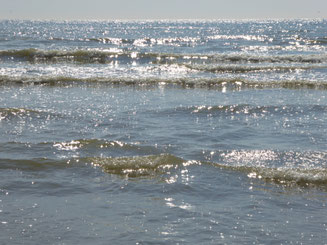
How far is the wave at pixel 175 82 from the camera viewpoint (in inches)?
731

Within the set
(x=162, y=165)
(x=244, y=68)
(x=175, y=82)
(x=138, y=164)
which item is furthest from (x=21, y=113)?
(x=244, y=68)

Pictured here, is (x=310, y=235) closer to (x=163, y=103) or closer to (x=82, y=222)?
(x=82, y=222)

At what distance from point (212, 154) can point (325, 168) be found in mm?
1923

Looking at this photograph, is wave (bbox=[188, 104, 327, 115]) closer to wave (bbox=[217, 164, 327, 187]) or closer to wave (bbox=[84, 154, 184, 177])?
wave (bbox=[84, 154, 184, 177])

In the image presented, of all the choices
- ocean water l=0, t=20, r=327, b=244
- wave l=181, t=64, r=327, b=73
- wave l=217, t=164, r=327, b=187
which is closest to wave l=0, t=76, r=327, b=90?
ocean water l=0, t=20, r=327, b=244

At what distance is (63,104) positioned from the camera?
1421 centimetres

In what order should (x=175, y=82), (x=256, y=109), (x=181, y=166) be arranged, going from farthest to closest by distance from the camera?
(x=175, y=82) < (x=256, y=109) < (x=181, y=166)

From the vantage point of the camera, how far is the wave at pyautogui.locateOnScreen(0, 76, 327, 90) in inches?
→ 731

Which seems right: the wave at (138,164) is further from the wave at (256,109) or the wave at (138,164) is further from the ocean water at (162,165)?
the wave at (256,109)

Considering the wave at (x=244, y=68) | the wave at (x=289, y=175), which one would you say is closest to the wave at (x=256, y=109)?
the wave at (x=289, y=175)

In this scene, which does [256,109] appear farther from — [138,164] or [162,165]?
[138,164]

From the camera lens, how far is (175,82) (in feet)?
63.2

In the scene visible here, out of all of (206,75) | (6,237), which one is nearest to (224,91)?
(206,75)

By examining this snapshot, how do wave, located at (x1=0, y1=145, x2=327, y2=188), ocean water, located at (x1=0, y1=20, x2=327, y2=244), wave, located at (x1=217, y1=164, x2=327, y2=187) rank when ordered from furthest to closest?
wave, located at (x1=0, y1=145, x2=327, y2=188) < wave, located at (x1=217, y1=164, x2=327, y2=187) < ocean water, located at (x1=0, y1=20, x2=327, y2=244)
